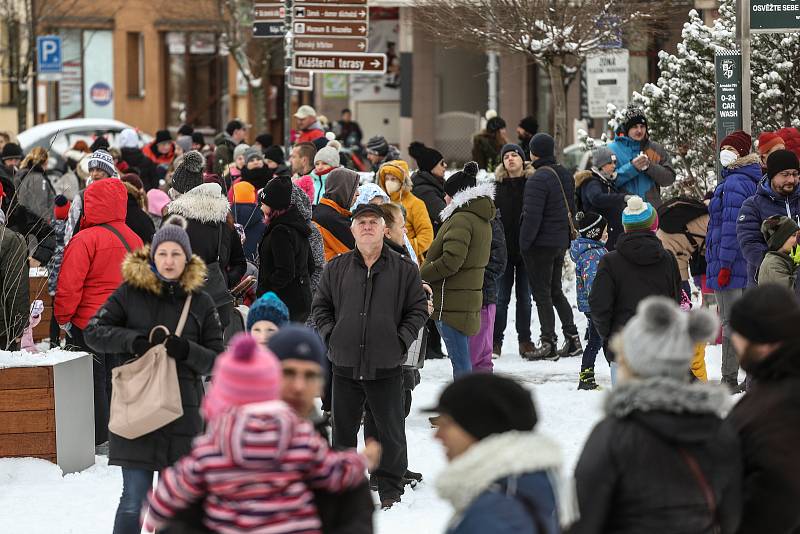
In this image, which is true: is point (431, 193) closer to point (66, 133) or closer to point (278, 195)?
point (278, 195)

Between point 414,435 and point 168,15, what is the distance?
3239cm

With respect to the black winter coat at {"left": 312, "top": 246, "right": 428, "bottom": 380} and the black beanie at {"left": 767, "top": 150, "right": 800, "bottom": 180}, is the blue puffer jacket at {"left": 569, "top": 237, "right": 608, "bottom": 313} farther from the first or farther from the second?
the black winter coat at {"left": 312, "top": 246, "right": 428, "bottom": 380}

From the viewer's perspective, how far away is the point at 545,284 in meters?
13.1

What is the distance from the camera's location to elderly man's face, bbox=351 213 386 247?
7977mm

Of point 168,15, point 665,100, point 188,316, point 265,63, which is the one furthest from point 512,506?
point 168,15

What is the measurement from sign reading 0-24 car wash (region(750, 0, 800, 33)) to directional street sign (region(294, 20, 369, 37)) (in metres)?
5.18

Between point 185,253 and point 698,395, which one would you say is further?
point 185,253

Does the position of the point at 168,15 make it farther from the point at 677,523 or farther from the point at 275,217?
the point at 677,523

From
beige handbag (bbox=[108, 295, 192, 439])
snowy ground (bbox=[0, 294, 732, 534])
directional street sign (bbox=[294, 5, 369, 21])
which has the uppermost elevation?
directional street sign (bbox=[294, 5, 369, 21])

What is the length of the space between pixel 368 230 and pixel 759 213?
3337 millimetres

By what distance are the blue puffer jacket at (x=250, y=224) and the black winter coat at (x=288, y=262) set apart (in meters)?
1.78

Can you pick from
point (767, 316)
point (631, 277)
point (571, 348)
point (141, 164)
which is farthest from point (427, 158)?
point (767, 316)

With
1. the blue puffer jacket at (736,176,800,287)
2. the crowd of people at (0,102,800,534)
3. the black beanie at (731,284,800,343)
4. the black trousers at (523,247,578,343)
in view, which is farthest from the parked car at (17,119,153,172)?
the black beanie at (731,284,800,343)

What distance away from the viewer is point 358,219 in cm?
803
